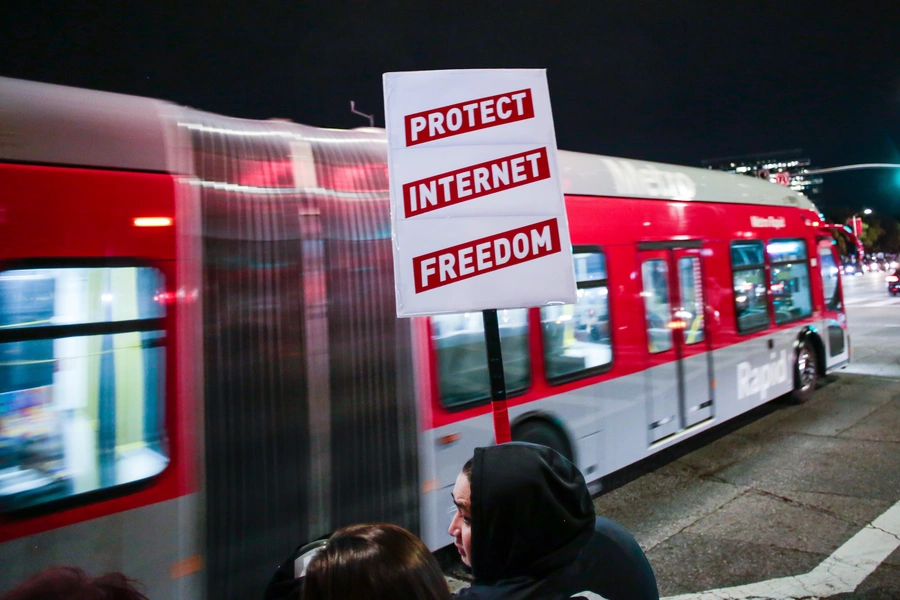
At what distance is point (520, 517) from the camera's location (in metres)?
1.44

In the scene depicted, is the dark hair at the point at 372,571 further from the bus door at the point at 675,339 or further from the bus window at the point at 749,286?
the bus window at the point at 749,286

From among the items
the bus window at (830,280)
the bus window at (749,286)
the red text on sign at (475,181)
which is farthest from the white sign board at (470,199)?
Result: the bus window at (830,280)

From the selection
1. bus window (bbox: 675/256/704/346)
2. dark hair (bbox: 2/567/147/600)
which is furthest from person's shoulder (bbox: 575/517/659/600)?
bus window (bbox: 675/256/704/346)

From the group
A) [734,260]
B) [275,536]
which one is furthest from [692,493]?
[275,536]

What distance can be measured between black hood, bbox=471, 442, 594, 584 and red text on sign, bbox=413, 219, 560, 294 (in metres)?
1.28

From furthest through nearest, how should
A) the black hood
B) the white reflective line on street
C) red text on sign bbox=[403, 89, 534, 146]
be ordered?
the white reflective line on street, red text on sign bbox=[403, 89, 534, 146], the black hood

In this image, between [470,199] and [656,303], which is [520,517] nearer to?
[470,199]

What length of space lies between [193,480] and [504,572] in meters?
2.41

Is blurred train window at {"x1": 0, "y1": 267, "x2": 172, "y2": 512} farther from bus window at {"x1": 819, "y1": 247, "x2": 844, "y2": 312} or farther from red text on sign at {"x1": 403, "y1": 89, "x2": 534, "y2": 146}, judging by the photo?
bus window at {"x1": 819, "y1": 247, "x2": 844, "y2": 312}

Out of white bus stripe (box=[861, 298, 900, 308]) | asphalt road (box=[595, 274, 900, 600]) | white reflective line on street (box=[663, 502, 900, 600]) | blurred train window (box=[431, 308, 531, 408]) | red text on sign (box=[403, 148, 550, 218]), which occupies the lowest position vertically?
white reflective line on street (box=[663, 502, 900, 600])

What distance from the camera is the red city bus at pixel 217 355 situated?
2955mm

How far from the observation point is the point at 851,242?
10992 mm

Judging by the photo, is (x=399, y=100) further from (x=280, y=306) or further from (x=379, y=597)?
(x=379, y=597)

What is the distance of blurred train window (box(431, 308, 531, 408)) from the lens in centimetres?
454
